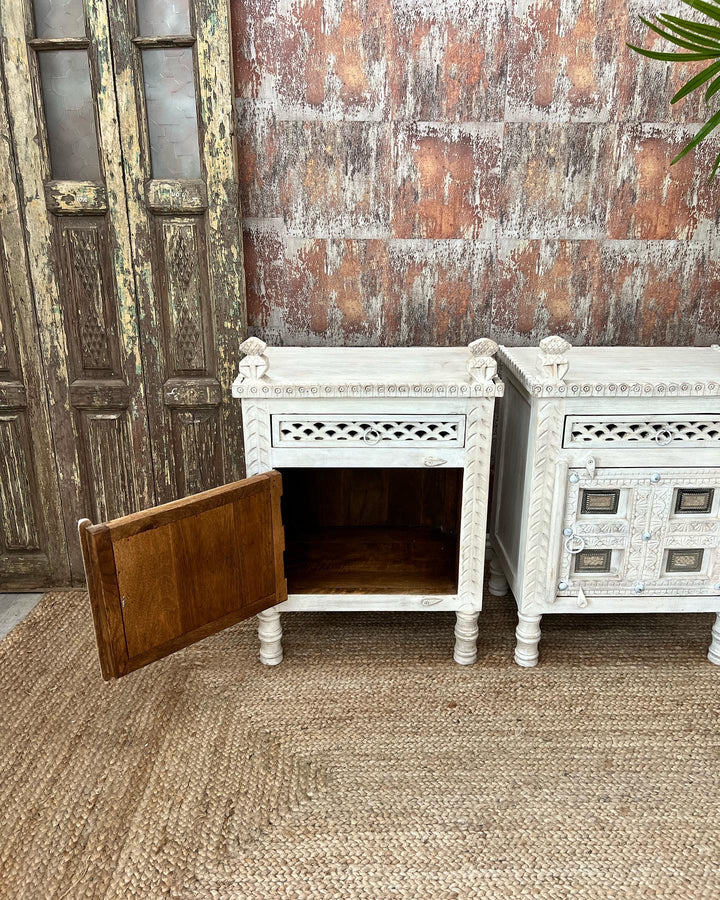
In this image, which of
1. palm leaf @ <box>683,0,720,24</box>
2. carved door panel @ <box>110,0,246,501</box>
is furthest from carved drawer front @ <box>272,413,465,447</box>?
palm leaf @ <box>683,0,720,24</box>

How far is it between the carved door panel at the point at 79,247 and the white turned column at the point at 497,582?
3.79ft

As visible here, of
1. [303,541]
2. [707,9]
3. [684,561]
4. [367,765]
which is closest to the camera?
[707,9]

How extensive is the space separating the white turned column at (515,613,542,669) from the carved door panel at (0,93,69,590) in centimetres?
148

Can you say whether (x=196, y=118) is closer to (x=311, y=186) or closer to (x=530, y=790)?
(x=311, y=186)

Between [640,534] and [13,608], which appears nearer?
[640,534]

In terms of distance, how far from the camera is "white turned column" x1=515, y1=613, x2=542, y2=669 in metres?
1.90

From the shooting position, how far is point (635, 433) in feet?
5.65

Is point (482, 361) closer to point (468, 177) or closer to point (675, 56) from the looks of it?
point (468, 177)

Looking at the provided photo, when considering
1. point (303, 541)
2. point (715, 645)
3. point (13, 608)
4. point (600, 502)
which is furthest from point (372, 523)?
point (13, 608)

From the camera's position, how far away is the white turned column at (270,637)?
6.22 ft

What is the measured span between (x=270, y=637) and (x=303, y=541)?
0.35 m

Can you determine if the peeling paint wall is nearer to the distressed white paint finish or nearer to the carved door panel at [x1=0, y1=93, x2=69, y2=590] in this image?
the distressed white paint finish

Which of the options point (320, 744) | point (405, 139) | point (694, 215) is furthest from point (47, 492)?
point (694, 215)

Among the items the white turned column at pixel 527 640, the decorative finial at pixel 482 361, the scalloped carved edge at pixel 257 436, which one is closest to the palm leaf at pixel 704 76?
the decorative finial at pixel 482 361
